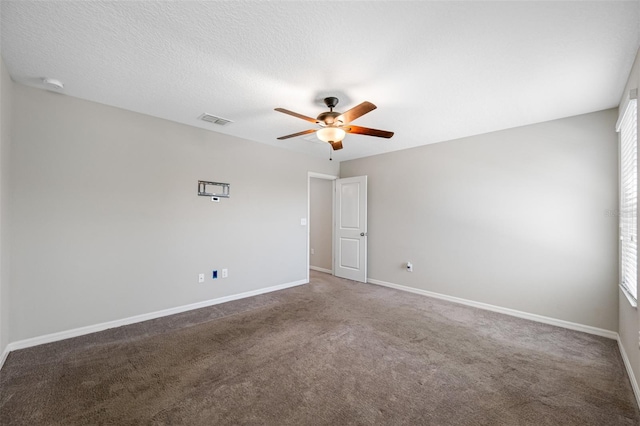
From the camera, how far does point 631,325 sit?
7.51ft

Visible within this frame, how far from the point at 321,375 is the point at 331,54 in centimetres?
260

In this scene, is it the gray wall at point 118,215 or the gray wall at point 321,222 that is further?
the gray wall at point 321,222

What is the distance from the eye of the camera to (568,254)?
10.6ft

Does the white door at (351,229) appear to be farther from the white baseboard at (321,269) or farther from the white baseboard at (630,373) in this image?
the white baseboard at (630,373)

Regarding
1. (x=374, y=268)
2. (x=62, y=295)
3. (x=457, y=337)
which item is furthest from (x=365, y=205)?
(x=62, y=295)

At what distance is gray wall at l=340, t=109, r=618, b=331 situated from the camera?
3049mm

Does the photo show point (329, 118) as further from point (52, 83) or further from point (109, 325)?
point (109, 325)

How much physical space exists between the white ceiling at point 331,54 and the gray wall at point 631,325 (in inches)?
4.6

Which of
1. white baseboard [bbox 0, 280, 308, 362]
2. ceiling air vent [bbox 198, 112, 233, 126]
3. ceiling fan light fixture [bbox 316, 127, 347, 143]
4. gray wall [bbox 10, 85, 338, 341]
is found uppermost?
ceiling air vent [bbox 198, 112, 233, 126]

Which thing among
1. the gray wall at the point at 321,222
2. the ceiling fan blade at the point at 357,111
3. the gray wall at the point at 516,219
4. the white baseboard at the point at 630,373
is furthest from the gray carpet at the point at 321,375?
the gray wall at the point at 321,222

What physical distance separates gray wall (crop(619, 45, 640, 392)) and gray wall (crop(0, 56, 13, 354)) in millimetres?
5081

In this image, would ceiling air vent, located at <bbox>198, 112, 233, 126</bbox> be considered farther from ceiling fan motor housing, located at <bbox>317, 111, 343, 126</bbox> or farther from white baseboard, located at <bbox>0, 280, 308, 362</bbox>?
white baseboard, located at <bbox>0, 280, 308, 362</bbox>

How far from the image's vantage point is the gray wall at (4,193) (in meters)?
2.27

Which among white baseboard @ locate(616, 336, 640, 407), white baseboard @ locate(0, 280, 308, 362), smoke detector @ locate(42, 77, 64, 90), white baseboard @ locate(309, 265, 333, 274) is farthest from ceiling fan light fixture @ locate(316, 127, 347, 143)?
white baseboard @ locate(309, 265, 333, 274)
